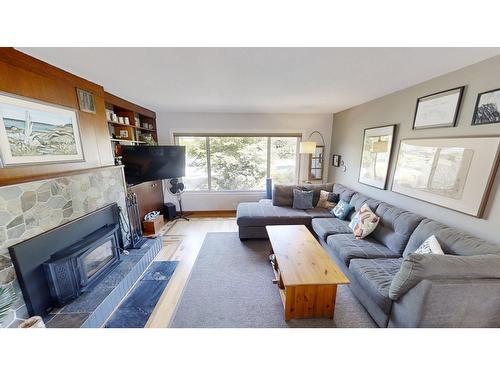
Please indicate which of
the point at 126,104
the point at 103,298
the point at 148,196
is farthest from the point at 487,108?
the point at 148,196

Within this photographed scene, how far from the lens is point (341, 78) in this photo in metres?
2.01

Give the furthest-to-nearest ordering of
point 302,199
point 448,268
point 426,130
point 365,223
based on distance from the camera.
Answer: point 302,199 < point 365,223 < point 426,130 < point 448,268

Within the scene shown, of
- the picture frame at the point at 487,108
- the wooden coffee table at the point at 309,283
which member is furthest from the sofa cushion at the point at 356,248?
the picture frame at the point at 487,108

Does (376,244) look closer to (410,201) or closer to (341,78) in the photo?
(410,201)

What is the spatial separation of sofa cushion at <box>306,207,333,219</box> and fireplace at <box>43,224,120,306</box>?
2874mm

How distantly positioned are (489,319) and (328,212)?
2.05 meters

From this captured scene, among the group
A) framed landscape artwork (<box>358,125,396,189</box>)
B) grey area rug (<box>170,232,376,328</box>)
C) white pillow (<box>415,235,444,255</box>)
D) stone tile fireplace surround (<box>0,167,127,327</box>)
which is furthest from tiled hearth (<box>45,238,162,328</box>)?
framed landscape artwork (<box>358,125,396,189</box>)

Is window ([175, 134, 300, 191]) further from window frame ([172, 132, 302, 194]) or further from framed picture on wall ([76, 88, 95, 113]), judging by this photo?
framed picture on wall ([76, 88, 95, 113])

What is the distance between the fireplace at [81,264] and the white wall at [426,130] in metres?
3.57

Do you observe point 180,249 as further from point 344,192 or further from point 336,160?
point 336,160

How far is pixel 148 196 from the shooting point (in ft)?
11.8

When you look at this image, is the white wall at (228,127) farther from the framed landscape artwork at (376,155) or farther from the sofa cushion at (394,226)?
the sofa cushion at (394,226)

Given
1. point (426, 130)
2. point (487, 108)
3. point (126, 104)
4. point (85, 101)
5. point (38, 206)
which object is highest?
point (126, 104)

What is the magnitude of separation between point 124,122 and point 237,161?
2.28m
